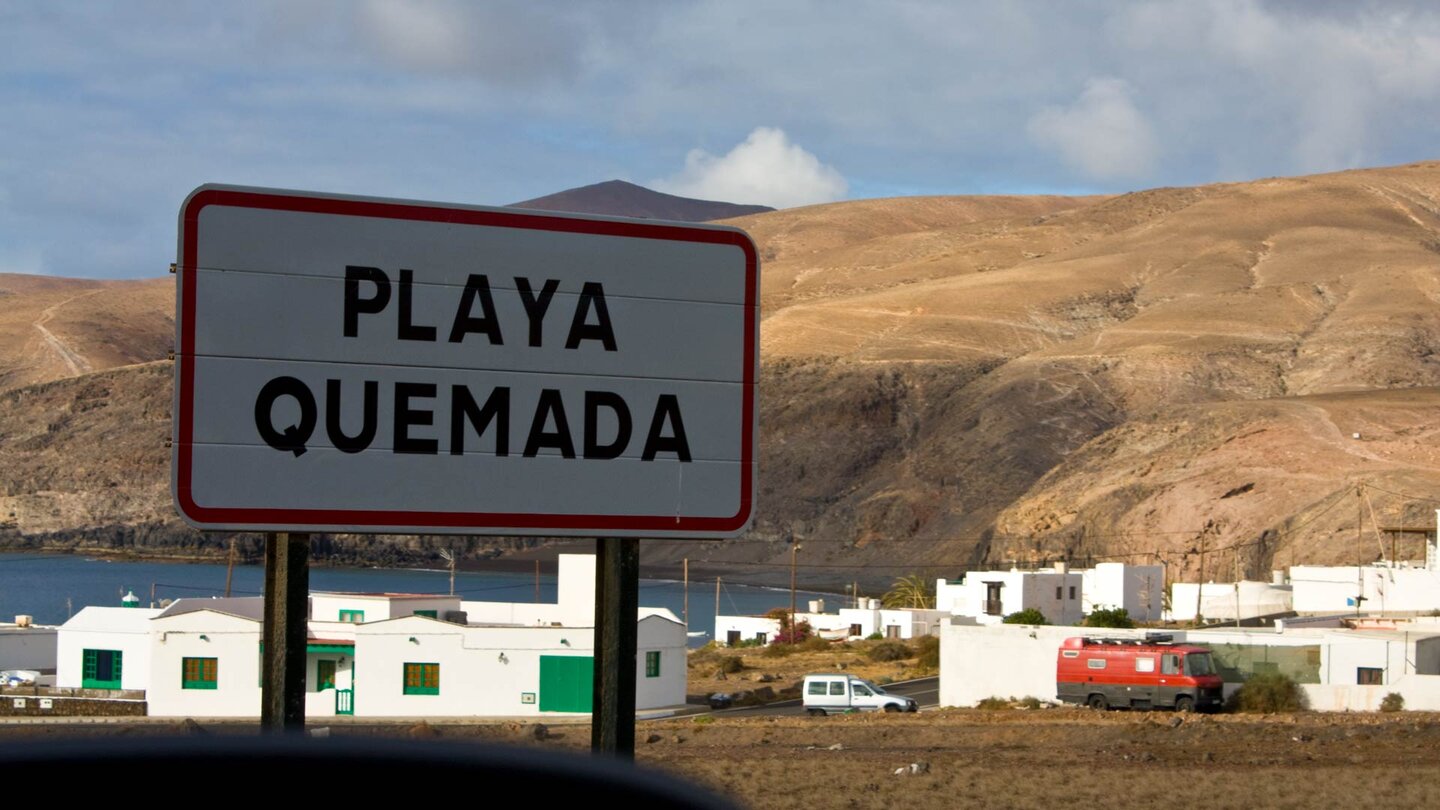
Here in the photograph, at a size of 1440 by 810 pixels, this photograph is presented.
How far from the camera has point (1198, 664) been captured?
116 feet

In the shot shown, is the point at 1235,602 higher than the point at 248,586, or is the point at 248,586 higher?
the point at 1235,602

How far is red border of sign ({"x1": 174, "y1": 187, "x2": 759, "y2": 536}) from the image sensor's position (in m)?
3.83

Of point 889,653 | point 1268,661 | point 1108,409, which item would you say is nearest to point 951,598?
point 889,653

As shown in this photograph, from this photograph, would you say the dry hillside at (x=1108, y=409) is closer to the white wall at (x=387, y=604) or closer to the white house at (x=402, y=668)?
the white wall at (x=387, y=604)

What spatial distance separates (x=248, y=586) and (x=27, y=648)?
86154 mm

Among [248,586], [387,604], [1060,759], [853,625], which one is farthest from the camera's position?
[248,586]

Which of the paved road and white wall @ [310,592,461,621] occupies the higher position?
white wall @ [310,592,461,621]

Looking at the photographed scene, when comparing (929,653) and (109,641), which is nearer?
(109,641)

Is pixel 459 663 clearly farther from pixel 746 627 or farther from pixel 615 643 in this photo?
pixel 746 627

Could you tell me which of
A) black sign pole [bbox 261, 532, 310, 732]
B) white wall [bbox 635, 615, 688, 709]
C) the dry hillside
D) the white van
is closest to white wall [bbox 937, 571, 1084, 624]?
the dry hillside

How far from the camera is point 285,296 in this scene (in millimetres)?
3924

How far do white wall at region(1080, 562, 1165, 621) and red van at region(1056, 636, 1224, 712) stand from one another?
30.3 meters

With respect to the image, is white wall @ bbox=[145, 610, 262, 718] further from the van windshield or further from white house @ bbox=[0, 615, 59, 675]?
the van windshield

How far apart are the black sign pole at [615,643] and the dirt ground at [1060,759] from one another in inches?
384
